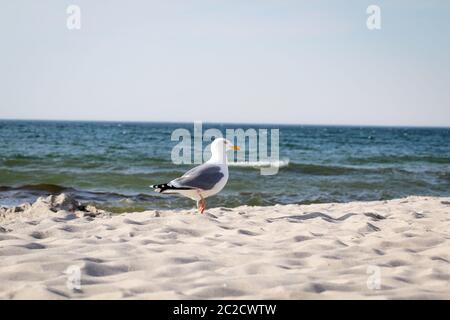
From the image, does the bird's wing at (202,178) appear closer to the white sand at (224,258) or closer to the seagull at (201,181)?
the seagull at (201,181)

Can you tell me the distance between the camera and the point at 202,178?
6020 millimetres

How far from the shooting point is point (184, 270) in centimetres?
333

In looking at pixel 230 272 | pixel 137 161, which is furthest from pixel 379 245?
pixel 137 161

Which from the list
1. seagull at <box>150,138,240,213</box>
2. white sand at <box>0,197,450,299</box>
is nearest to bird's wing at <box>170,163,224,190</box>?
seagull at <box>150,138,240,213</box>

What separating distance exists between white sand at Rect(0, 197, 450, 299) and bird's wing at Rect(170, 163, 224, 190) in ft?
2.08

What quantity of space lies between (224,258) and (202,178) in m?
2.43

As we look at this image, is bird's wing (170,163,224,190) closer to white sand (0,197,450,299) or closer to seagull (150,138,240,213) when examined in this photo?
seagull (150,138,240,213)

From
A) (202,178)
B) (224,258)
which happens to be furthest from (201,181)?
(224,258)

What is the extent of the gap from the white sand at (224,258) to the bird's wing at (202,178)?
2.08 feet

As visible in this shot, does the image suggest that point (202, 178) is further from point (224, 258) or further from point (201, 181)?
point (224, 258)

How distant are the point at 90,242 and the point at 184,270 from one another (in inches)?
47.7

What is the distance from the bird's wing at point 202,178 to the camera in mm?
5910

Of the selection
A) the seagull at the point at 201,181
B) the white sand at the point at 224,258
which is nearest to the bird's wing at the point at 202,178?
the seagull at the point at 201,181
